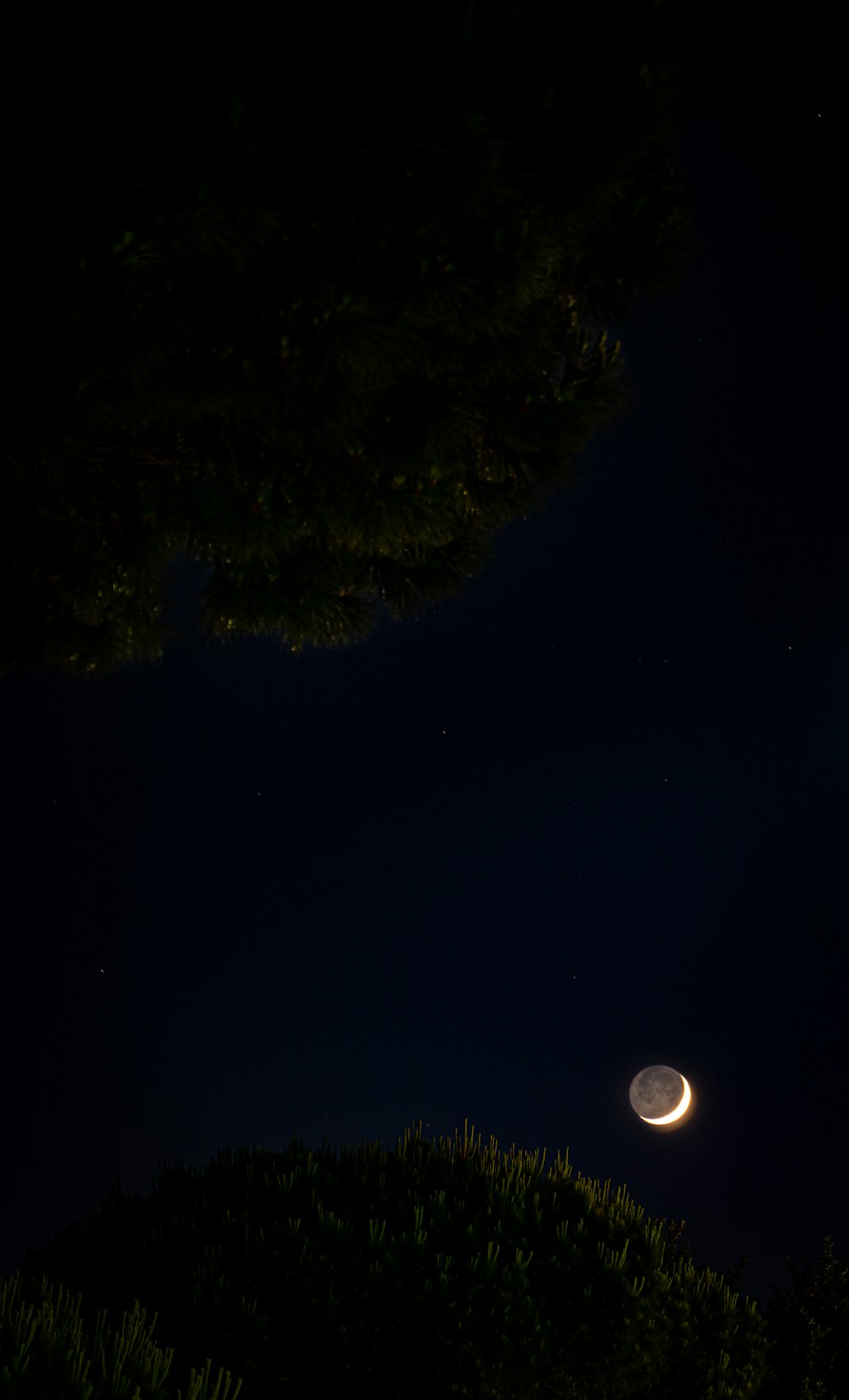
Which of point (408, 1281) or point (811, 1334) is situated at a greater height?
point (408, 1281)

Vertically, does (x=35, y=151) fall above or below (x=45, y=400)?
above

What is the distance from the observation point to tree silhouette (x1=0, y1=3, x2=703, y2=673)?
2.43m

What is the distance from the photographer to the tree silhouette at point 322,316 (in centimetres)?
243

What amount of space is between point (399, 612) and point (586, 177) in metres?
1.83

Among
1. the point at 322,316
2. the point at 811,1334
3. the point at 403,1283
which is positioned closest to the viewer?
the point at 322,316

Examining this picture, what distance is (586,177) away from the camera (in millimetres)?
2930

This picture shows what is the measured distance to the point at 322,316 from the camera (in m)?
2.68

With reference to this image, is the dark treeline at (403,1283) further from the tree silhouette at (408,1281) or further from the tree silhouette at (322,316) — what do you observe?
the tree silhouette at (322,316)

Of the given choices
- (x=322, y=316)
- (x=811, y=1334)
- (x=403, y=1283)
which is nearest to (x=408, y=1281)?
(x=403, y=1283)

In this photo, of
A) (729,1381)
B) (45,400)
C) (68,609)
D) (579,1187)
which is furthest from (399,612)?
(729,1381)

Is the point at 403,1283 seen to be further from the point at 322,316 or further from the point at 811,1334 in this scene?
the point at 322,316

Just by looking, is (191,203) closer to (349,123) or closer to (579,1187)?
(349,123)

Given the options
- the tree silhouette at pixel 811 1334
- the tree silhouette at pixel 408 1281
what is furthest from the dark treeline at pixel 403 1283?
the tree silhouette at pixel 811 1334

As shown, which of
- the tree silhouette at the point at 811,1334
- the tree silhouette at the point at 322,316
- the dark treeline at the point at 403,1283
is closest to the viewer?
the tree silhouette at the point at 322,316
